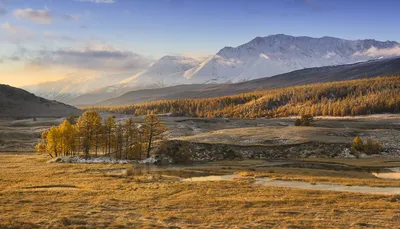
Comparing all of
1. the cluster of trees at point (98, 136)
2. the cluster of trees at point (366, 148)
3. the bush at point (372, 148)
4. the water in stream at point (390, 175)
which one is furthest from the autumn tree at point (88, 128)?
the bush at point (372, 148)

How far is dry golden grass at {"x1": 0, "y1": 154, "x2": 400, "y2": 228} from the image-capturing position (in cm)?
2686

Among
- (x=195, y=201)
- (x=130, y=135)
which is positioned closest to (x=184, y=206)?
(x=195, y=201)

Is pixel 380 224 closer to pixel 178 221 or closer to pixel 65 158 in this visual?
pixel 178 221

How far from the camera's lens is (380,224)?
2655 cm

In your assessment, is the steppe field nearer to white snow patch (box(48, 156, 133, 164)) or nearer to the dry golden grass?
the dry golden grass

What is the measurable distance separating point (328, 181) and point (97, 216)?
3352cm

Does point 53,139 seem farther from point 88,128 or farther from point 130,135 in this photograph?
point 130,135

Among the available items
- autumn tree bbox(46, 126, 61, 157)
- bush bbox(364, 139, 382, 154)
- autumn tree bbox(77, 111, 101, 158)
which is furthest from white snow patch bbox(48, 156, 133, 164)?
bush bbox(364, 139, 382, 154)

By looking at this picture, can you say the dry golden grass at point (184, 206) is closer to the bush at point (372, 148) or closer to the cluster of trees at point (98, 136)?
the cluster of trees at point (98, 136)

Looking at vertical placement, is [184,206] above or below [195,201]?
above

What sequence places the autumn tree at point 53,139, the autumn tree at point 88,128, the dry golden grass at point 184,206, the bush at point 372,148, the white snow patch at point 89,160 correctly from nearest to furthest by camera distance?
the dry golden grass at point 184,206
the white snow patch at point 89,160
the autumn tree at point 88,128
the autumn tree at point 53,139
the bush at point 372,148

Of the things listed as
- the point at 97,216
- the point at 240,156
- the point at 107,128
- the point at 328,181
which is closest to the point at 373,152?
the point at 240,156

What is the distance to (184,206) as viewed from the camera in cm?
3331

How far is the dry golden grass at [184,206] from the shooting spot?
2686cm
